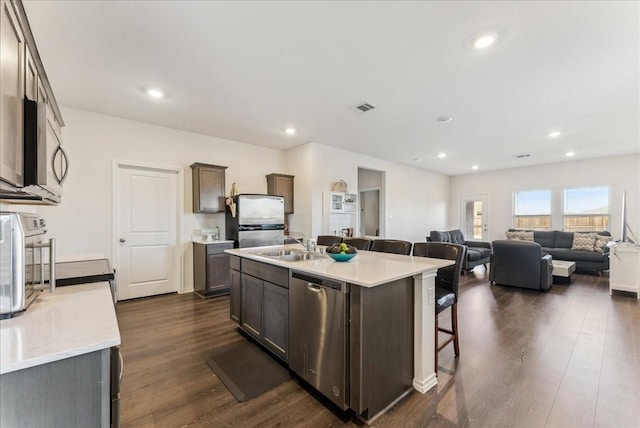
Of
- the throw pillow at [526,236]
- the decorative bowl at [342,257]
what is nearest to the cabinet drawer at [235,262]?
the decorative bowl at [342,257]

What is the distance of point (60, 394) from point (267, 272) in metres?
1.68

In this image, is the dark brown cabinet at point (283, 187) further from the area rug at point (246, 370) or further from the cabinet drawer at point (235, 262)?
the area rug at point (246, 370)

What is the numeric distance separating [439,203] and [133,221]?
844 centimetres

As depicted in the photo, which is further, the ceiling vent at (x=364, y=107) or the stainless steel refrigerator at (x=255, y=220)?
the stainless steel refrigerator at (x=255, y=220)

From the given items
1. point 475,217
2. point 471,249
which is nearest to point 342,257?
point 471,249

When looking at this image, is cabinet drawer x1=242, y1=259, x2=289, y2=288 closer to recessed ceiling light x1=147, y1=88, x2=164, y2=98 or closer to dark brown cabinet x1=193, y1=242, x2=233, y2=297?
dark brown cabinet x1=193, y1=242, x2=233, y2=297

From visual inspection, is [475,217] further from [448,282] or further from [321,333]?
[321,333]

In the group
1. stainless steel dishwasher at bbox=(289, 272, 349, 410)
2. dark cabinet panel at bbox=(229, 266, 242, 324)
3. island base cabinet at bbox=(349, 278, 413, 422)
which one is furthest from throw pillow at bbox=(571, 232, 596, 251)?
dark cabinet panel at bbox=(229, 266, 242, 324)

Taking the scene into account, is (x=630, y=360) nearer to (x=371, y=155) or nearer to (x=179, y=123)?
(x=371, y=155)

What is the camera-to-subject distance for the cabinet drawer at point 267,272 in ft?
7.53

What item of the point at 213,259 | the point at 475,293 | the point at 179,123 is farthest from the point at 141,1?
the point at 475,293

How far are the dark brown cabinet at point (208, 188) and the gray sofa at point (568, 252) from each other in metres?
7.38

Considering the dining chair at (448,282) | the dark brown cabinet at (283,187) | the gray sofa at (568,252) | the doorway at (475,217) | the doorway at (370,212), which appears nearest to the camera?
the dining chair at (448,282)

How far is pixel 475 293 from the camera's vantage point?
4.67 m
